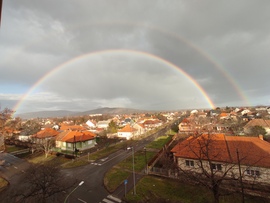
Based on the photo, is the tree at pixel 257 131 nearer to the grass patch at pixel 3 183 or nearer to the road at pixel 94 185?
the road at pixel 94 185

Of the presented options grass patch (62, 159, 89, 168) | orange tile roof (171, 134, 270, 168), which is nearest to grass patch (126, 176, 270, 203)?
orange tile roof (171, 134, 270, 168)

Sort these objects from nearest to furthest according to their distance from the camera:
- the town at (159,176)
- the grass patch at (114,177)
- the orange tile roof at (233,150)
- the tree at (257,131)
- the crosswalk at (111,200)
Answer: the town at (159,176) < the crosswalk at (111,200) < the orange tile roof at (233,150) < the grass patch at (114,177) < the tree at (257,131)

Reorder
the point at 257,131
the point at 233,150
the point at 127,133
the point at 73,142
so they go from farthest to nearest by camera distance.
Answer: the point at 127,133
the point at 257,131
the point at 73,142
the point at 233,150

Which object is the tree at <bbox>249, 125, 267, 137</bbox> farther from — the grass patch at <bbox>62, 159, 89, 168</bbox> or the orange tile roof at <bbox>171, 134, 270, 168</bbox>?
the grass patch at <bbox>62, 159, 89, 168</bbox>

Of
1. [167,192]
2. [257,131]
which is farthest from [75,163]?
[257,131]

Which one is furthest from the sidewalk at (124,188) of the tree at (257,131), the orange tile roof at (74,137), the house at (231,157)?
the tree at (257,131)

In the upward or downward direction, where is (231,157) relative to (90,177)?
upward

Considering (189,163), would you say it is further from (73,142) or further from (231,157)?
(73,142)
